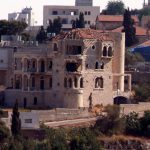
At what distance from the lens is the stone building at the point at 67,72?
61125 mm

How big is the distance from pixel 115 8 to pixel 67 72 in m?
48.0

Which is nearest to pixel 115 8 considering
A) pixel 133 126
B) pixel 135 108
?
pixel 135 108

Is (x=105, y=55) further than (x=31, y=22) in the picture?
No

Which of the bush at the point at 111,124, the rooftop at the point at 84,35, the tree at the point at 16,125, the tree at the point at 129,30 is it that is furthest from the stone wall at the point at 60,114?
the tree at the point at 129,30

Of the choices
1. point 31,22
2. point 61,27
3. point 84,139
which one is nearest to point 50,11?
point 61,27

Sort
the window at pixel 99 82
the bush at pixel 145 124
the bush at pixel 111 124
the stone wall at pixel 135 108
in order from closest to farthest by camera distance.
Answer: the bush at pixel 111 124 → the bush at pixel 145 124 → the stone wall at pixel 135 108 → the window at pixel 99 82

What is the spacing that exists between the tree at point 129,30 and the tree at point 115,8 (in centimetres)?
2461

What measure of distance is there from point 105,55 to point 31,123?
8.54 meters

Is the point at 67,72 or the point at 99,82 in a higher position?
the point at 67,72

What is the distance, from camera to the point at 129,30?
3110 inches

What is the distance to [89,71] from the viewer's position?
61656 mm

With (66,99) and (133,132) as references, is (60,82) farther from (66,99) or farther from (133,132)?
(133,132)

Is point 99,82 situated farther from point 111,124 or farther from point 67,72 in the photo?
point 111,124

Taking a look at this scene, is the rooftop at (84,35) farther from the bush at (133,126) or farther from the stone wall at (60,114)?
the bush at (133,126)
